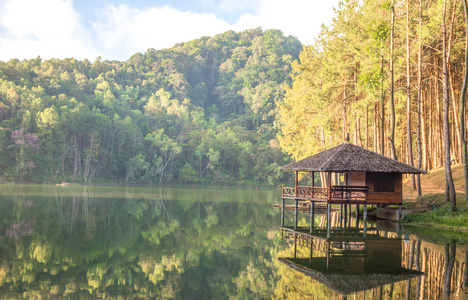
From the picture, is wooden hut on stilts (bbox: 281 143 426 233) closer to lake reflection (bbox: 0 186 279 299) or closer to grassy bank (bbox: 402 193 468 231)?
grassy bank (bbox: 402 193 468 231)

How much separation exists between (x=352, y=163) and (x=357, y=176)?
132 inches

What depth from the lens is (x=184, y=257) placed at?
681 inches

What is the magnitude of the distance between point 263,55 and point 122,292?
493 ft

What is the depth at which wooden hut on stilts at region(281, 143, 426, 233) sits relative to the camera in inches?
918

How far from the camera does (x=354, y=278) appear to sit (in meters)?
13.4

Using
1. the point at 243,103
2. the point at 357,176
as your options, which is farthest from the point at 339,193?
the point at 243,103

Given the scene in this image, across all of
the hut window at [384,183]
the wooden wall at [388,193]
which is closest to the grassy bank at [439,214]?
the wooden wall at [388,193]

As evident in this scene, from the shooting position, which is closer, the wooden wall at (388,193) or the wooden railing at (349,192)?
the wooden railing at (349,192)

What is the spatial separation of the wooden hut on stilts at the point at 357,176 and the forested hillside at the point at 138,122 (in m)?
60.9

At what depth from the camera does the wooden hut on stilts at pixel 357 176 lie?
76.5 ft

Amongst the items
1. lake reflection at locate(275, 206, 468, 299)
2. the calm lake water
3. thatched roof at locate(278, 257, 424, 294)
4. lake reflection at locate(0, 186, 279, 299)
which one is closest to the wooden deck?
the calm lake water

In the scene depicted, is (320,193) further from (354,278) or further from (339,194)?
(354,278)

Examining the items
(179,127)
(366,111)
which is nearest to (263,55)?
(179,127)

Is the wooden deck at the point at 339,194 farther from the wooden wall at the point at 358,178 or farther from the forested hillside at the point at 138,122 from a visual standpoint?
the forested hillside at the point at 138,122
